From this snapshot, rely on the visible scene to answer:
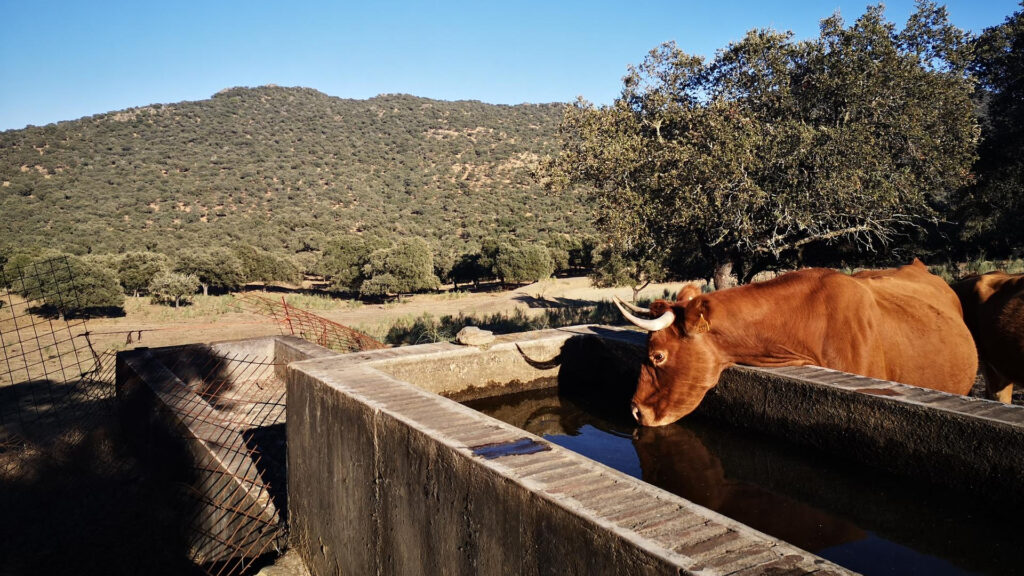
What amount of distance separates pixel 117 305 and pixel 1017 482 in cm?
2599

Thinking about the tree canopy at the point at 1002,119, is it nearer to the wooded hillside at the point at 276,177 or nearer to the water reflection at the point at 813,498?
the water reflection at the point at 813,498

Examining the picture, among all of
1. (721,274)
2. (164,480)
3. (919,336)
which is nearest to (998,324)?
(919,336)

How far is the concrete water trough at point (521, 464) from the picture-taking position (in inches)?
74.7

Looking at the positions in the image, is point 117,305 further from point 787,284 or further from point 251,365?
point 787,284

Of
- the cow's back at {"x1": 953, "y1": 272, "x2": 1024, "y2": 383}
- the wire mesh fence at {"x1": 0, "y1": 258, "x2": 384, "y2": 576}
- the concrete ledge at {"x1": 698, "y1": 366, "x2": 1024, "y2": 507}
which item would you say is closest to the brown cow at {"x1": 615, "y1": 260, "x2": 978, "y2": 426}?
the concrete ledge at {"x1": 698, "y1": 366, "x2": 1024, "y2": 507}

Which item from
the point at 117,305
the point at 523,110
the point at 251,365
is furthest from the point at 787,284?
the point at 523,110

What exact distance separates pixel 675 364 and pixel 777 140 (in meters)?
9.00

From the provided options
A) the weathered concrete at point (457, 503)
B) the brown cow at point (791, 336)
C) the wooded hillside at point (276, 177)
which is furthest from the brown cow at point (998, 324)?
the wooded hillside at point (276, 177)

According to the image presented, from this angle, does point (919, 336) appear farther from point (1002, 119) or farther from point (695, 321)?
point (1002, 119)

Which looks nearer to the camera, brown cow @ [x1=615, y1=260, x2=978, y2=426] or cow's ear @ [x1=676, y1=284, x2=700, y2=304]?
brown cow @ [x1=615, y1=260, x2=978, y2=426]

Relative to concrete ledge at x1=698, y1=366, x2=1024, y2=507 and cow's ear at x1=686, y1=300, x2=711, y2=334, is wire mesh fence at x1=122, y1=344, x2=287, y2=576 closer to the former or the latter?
cow's ear at x1=686, y1=300, x2=711, y2=334

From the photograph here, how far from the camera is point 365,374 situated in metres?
4.07

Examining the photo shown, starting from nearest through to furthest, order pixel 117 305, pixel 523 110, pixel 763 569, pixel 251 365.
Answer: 1. pixel 763 569
2. pixel 251 365
3. pixel 117 305
4. pixel 523 110

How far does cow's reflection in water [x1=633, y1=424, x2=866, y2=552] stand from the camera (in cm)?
313
